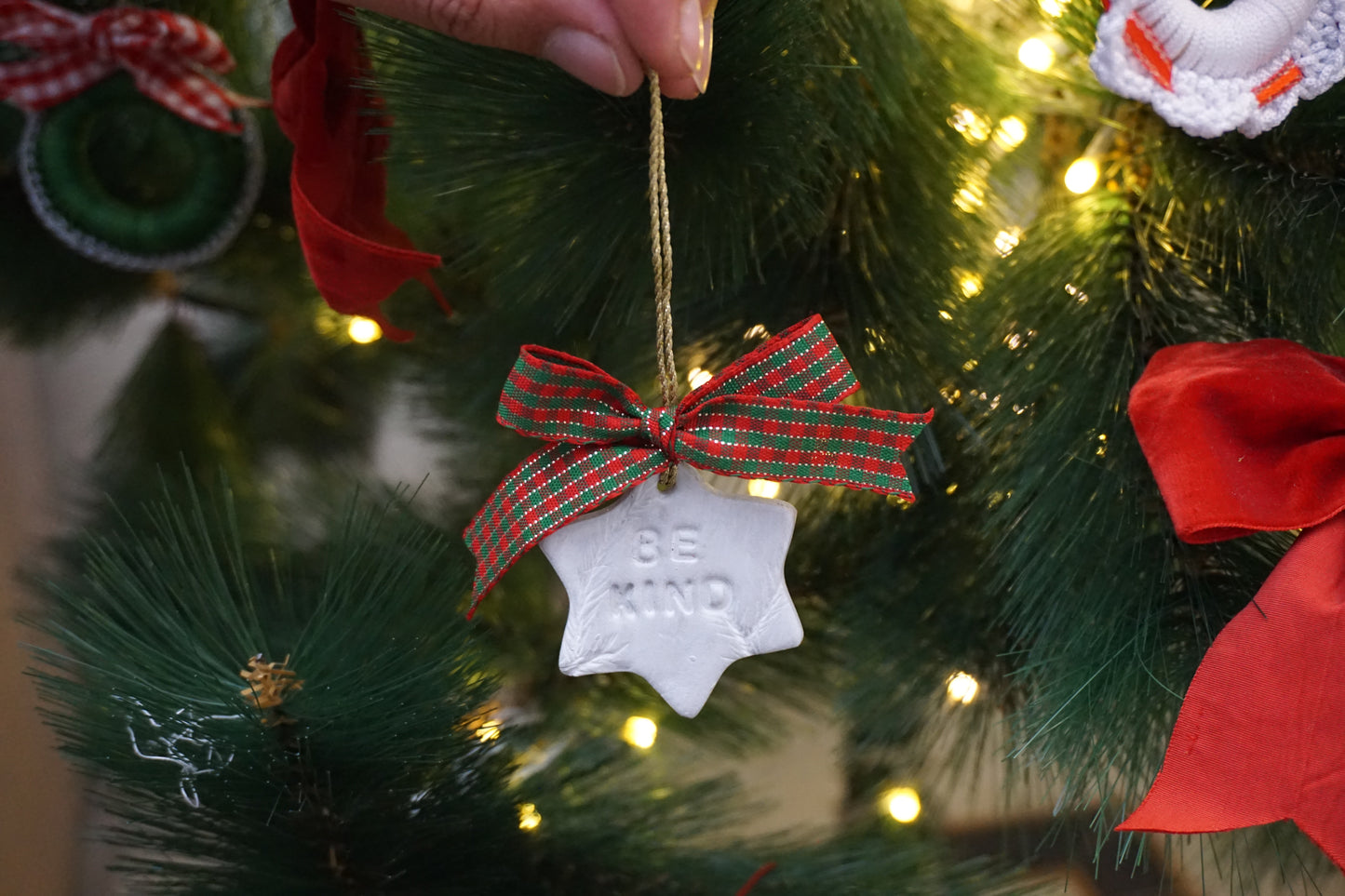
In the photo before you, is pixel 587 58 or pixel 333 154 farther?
pixel 333 154

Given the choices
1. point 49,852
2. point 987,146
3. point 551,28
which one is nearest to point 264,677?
point 551,28

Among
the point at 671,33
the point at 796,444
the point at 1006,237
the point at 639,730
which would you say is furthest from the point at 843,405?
the point at 639,730

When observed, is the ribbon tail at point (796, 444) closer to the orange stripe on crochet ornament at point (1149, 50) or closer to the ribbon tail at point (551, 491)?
the ribbon tail at point (551, 491)

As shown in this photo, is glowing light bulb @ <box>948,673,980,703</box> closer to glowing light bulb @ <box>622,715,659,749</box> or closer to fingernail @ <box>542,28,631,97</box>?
glowing light bulb @ <box>622,715,659,749</box>

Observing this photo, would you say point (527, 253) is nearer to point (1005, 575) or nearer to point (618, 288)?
point (618, 288)

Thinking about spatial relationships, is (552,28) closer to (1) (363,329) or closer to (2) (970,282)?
(2) (970,282)

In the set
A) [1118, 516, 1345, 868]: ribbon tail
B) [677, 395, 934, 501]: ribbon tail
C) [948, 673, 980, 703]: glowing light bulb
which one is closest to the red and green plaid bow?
[677, 395, 934, 501]: ribbon tail

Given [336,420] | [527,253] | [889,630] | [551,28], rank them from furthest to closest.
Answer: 1. [336,420]
2. [889,630]
3. [527,253]
4. [551,28]

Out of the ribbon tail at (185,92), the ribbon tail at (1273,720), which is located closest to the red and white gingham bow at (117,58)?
the ribbon tail at (185,92)
